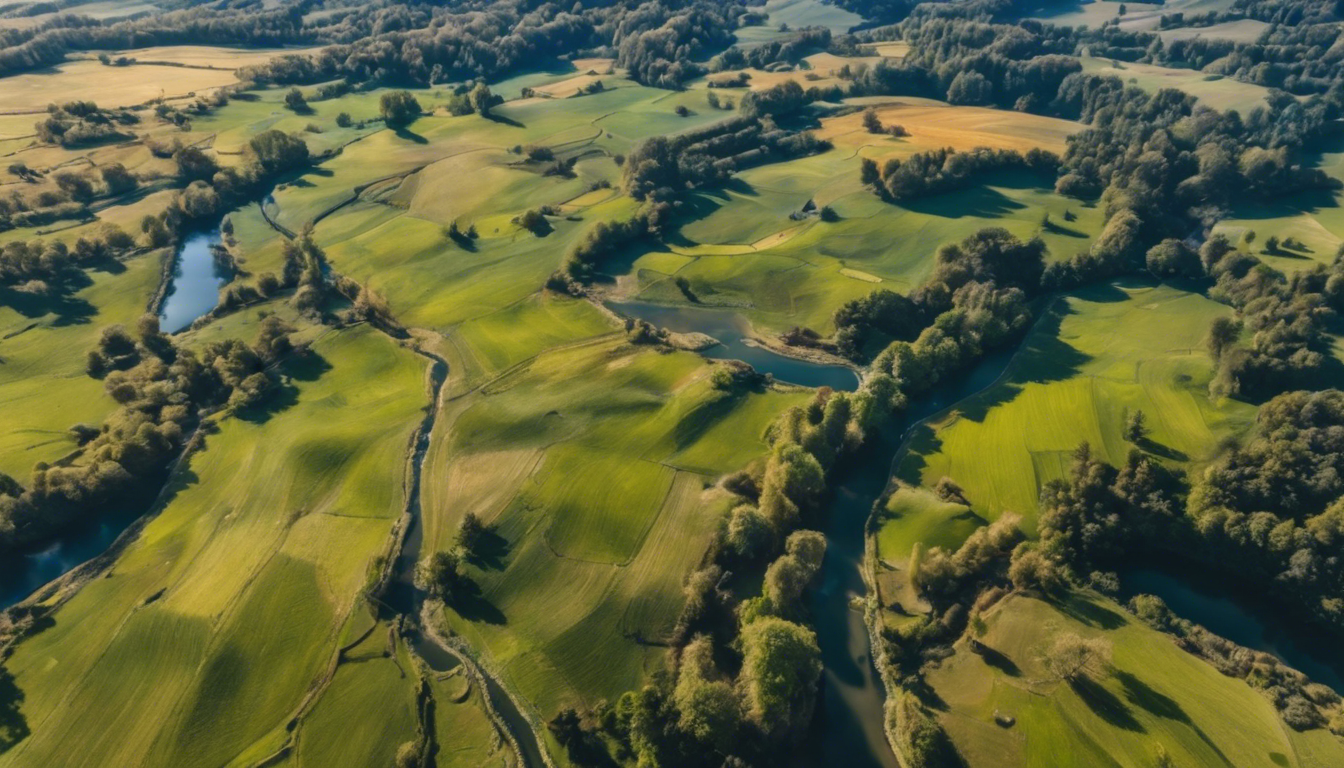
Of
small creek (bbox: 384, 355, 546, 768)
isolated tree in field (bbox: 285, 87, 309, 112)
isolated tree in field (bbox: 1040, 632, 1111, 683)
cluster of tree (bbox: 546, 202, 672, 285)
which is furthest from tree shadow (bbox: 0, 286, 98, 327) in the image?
isolated tree in field (bbox: 1040, 632, 1111, 683)

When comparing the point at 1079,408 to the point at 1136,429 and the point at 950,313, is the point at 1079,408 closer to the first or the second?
the point at 1136,429

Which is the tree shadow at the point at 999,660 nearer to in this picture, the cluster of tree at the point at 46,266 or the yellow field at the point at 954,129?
the yellow field at the point at 954,129

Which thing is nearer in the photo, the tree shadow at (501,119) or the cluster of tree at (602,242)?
the cluster of tree at (602,242)

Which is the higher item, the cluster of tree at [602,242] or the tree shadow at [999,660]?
the cluster of tree at [602,242]

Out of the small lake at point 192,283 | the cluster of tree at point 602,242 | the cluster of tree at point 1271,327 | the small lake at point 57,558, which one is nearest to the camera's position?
the small lake at point 57,558

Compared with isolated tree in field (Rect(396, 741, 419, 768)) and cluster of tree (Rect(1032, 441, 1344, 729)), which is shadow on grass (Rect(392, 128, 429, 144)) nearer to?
isolated tree in field (Rect(396, 741, 419, 768))

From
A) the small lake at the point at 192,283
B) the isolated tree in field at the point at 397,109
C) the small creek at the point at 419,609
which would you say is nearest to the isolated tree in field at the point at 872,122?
the isolated tree in field at the point at 397,109

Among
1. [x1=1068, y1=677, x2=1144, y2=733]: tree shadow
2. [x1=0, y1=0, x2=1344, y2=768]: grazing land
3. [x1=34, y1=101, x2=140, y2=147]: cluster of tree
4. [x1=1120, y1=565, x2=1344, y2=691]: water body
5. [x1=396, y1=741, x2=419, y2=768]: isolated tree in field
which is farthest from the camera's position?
[x1=34, y1=101, x2=140, y2=147]: cluster of tree
